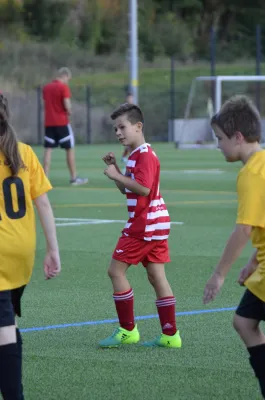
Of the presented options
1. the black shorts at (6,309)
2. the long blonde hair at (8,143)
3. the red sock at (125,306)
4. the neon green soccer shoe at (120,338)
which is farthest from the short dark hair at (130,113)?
the black shorts at (6,309)

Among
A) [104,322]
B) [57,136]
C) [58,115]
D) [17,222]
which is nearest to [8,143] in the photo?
[17,222]

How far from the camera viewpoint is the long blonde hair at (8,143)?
5.17 metres

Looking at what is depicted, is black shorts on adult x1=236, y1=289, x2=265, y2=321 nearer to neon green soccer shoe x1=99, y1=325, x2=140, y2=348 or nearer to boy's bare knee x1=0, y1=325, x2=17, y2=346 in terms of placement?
boy's bare knee x1=0, y1=325, x2=17, y2=346

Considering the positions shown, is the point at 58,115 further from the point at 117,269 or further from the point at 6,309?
the point at 6,309

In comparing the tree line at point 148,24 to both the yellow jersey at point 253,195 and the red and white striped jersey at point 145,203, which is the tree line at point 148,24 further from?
the yellow jersey at point 253,195

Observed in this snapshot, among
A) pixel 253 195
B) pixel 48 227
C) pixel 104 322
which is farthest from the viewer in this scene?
pixel 104 322

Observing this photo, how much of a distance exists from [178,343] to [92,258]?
3.85 m

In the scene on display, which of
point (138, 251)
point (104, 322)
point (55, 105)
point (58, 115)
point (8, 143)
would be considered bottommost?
point (58, 115)

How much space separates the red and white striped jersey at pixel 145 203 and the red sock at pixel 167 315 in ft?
Answer: 1.40

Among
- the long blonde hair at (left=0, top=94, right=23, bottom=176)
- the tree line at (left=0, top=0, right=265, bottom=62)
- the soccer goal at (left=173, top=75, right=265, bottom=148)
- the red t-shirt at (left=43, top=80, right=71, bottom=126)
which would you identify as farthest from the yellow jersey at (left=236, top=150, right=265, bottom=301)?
the tree line at (left=0, top=0, right=265, bottom=62)

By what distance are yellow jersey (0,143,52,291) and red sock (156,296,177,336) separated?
1.91 m

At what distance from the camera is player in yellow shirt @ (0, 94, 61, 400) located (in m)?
5.04

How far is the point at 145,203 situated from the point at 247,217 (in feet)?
7.12

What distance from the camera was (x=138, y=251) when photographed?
7.00 meters
